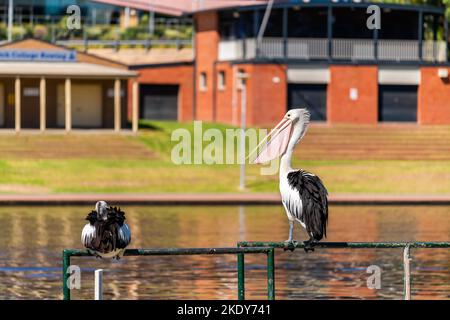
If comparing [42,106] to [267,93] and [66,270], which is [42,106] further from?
[66,270]

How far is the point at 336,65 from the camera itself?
75.1 meters

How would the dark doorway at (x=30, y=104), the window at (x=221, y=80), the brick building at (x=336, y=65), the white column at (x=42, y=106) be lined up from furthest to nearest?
the window at (x=221, y=80)
the brick building at (x=336, y=65)
the dark doorway at (x=30, y=104)
the white column at (x=42, y=106)

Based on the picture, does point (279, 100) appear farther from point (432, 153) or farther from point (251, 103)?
point (432, 153)

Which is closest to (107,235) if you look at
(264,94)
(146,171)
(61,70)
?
(146,171)

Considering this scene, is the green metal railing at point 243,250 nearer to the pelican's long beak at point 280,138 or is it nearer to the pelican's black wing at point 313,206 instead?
the pelican's black wing at point 313,206

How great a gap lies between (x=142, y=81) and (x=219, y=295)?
58.1 meters

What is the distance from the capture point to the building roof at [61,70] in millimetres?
71438

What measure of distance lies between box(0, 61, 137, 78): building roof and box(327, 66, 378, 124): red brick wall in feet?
35.0

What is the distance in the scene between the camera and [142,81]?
271 feet

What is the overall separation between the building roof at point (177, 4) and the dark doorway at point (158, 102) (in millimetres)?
5210

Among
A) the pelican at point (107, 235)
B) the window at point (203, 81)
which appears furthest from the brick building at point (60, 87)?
the pelican at point (107, 235)

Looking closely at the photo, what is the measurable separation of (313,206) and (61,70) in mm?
61020

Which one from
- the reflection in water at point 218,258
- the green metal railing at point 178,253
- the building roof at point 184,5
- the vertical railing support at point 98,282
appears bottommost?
the reflection in water at point 218,258
